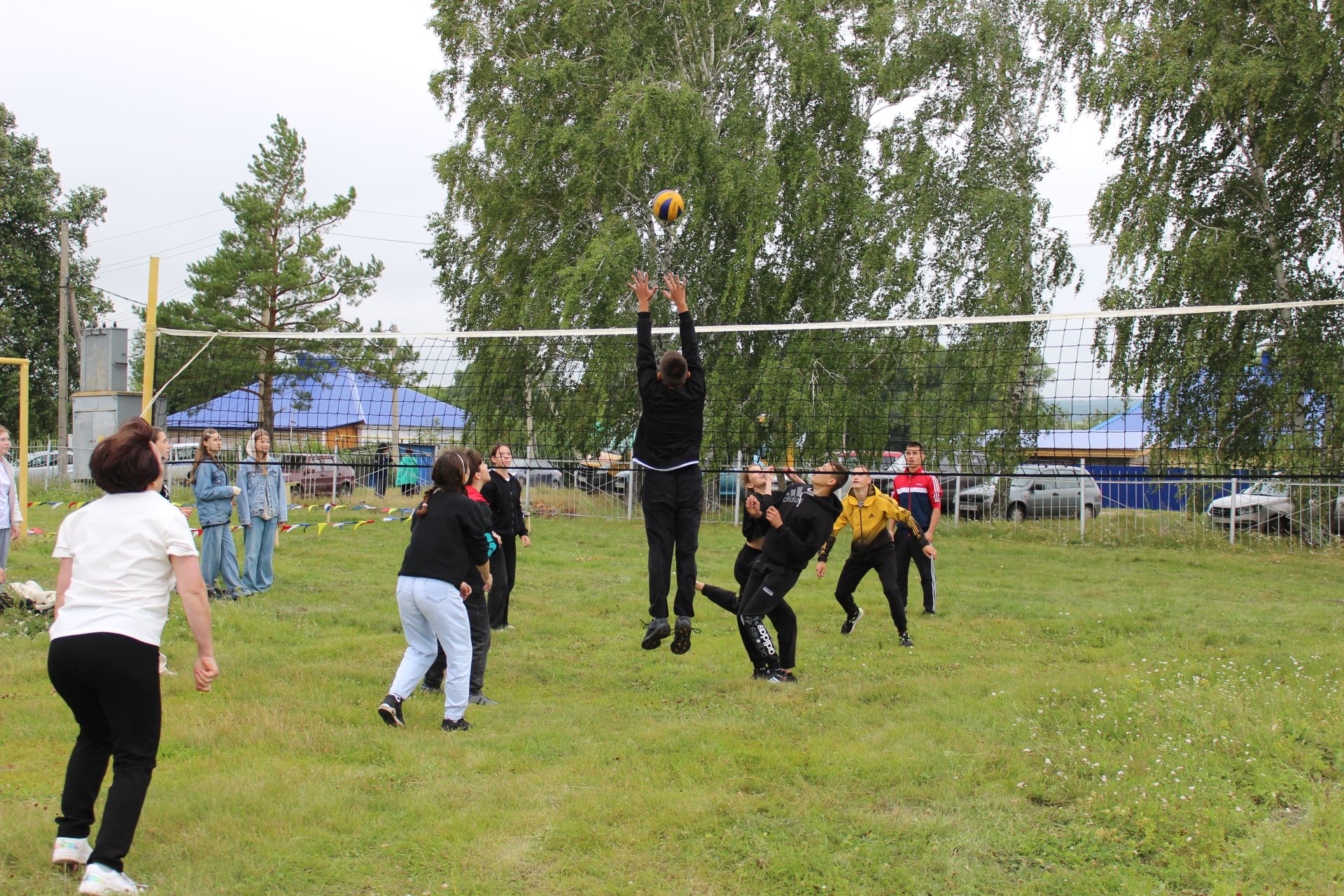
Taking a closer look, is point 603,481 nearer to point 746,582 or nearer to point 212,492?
point 212,492

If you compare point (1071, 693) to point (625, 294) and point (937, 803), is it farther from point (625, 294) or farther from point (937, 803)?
point (625, 294)

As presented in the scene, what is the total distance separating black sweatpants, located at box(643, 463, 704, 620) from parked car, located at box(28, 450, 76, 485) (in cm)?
2276

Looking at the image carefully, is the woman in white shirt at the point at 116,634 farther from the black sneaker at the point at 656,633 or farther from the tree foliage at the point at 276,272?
the tree foliage at the point at 276,272

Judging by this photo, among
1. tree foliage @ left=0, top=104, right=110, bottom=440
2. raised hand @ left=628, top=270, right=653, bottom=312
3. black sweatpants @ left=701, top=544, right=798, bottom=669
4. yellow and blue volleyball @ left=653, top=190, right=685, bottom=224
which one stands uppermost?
tree foliage @ left=0, top=104, right=110, bottom=440

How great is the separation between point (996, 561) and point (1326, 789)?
1095cm

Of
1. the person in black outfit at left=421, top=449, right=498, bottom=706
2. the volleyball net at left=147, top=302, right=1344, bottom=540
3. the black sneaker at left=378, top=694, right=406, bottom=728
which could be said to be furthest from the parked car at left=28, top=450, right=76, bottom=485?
the black sneaker at left=378, top=694, right=406, bottom=728

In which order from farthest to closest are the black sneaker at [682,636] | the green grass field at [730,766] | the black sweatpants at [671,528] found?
the black sneaker at [682,636]
the black sweatpants at [671,528]
the green grass field at [730,766]

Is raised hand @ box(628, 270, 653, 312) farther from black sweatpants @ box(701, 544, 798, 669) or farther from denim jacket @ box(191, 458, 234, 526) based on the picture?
denim jacket @ box(191, 458, 234, 526)

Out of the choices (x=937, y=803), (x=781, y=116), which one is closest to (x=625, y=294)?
(x=781, y=116)

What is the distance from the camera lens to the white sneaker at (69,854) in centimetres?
412

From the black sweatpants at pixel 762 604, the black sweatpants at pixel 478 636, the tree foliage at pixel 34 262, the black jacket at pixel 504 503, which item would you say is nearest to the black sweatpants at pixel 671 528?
the black sweatpants at pixel 762 604

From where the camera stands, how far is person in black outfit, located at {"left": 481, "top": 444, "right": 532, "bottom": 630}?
864 cm

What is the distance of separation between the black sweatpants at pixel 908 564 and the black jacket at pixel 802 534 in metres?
2.44

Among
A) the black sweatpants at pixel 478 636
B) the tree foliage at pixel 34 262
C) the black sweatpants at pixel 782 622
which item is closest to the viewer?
the black sweatpants at pixel 478 636
